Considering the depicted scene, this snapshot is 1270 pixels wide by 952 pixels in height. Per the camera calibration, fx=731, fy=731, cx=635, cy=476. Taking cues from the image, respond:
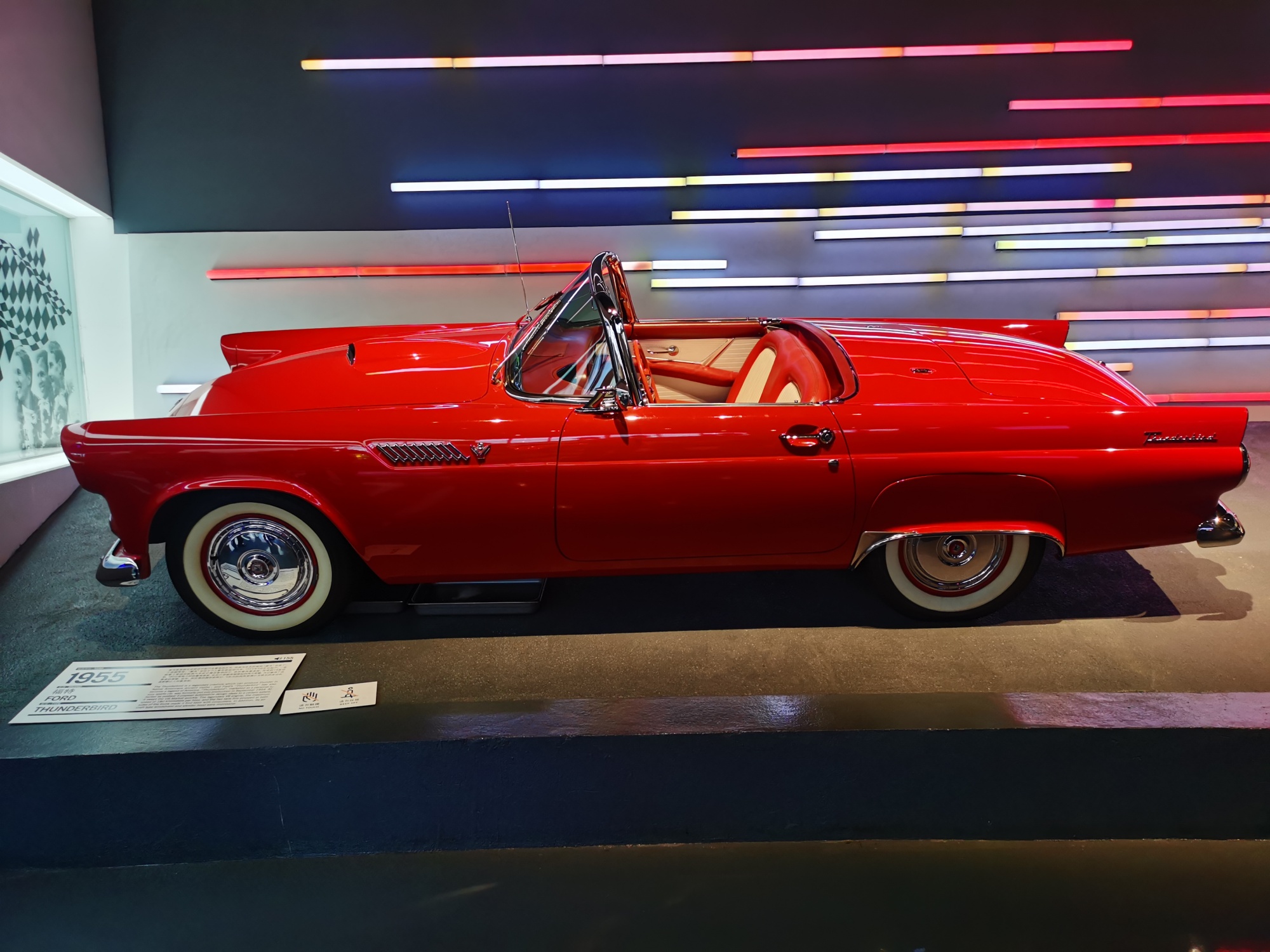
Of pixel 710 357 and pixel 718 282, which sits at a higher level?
pixel 718 282

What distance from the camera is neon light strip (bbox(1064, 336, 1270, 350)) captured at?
5.13 meters

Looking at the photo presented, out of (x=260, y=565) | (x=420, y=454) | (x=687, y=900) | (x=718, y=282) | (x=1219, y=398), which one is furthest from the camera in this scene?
(x=1219, y=398)

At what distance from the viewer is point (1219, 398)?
5246 mm

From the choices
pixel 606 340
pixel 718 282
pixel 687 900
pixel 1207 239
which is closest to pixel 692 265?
pixel 718 282

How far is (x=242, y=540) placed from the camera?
8.13 feet

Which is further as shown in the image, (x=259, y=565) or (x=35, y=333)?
(x=35, y=333)

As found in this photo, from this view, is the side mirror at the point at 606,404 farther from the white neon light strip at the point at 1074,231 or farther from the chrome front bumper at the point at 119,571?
the white neon light strip at the point at 1074,231

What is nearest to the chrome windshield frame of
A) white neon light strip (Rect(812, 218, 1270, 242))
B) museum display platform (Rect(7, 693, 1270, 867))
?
museum display platform (Rect(7, 693, 1270, 867))

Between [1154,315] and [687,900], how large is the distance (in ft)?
17.4

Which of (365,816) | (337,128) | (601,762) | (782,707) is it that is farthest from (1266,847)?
(337,128)

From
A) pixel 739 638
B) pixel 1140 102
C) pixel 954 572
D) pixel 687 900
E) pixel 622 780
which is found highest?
pixel 1140 102

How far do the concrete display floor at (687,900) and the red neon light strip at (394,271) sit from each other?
383 centimetres

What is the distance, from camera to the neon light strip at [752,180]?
→ 4914 millimetres

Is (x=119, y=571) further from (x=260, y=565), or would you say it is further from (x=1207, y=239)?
(x=1207, y=239)
